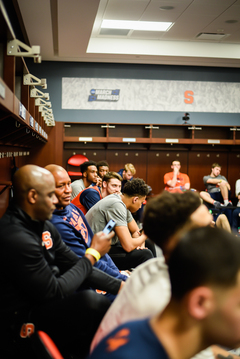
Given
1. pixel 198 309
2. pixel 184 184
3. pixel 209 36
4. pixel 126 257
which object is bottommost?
pixel 126 257

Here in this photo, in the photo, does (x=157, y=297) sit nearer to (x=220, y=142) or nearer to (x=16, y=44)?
(x=16, y=44)

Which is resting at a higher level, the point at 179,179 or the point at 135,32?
the point at 135,32

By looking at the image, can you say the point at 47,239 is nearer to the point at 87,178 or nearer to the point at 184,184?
the point at 87,178

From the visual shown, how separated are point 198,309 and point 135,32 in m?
6.84

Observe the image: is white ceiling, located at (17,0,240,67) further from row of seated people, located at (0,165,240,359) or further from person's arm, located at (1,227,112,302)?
person's arm, located at (1,227,112,302)

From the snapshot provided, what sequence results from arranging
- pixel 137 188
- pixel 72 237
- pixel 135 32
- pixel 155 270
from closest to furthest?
pixel 155 270
pixel 72 237
pixel 137 188
pixel 135 32

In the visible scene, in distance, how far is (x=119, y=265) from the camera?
Result: 2.63 m

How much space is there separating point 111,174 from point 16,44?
61.8 inches

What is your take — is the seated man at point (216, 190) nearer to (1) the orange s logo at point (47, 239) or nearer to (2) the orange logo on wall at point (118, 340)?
(1) the orange s logo at point (47, 239)

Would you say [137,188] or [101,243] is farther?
[137,188]

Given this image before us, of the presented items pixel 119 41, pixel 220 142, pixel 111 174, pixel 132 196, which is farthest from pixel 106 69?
pixel 132 196

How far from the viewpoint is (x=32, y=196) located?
1383 millimetres

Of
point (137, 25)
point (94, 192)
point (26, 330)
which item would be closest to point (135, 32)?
point (137, 25)

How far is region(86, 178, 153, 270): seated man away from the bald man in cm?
96
